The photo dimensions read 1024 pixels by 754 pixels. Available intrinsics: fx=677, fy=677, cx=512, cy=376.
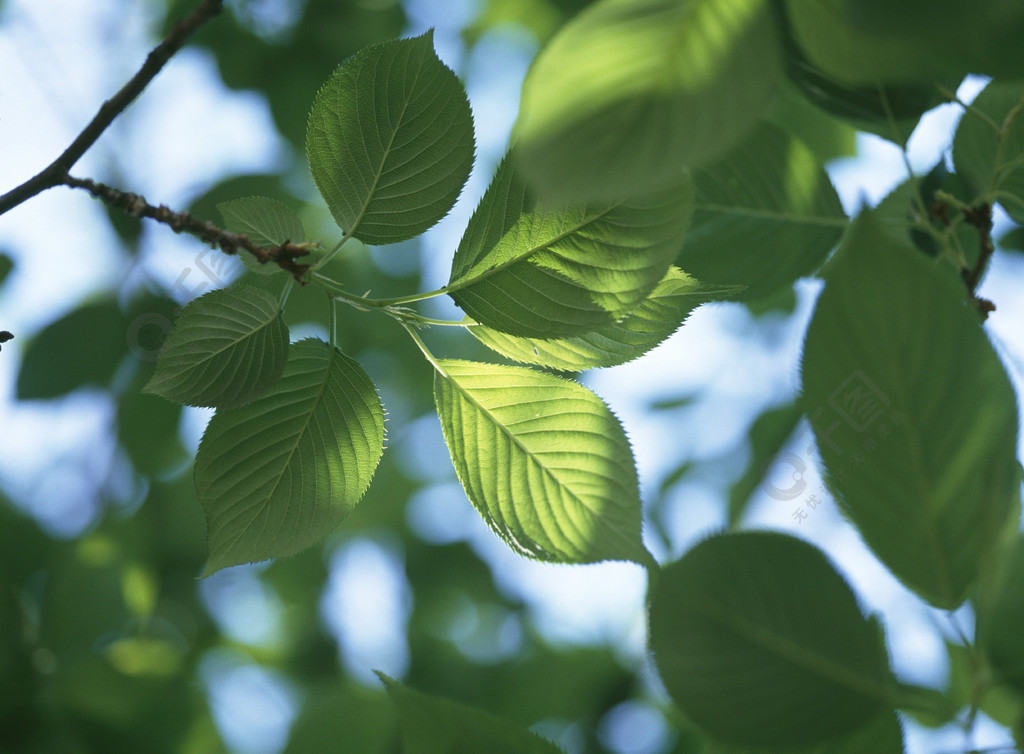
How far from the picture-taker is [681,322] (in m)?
0.43

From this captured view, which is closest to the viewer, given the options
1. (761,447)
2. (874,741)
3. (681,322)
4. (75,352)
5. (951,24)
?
(951,24)

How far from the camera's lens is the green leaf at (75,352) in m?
1.07

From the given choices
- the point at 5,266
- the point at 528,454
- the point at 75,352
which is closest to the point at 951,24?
the point at 528,454

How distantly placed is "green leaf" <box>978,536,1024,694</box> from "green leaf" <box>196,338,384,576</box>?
347 mm

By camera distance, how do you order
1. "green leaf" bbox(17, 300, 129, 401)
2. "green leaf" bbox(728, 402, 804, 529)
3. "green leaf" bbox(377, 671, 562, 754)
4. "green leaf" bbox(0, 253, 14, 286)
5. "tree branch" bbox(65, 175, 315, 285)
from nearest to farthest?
"green leaf" bbox(377, 671, 562, 754)
"tree branch" bbox(65, 175, 315, 285)
"green leaf" bbox(17, 300, 129, 401)
"green leaf" bbox(0, 253, 14, 286)
"green leaf" bbox(728, 402, 804, 529)

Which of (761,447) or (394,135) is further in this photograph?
(761,447)

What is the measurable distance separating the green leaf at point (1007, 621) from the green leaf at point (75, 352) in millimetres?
1224

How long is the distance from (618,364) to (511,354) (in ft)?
0.24

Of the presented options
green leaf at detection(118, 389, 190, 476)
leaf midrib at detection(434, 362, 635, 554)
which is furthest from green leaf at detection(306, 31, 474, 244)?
green leaf at detection(118, 389, 190, 476)

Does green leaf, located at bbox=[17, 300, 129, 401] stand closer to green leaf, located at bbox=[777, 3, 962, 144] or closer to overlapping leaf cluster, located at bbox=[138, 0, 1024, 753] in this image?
overlapping leaf cluster, located at bbox=[138, 0, 1024, 753]

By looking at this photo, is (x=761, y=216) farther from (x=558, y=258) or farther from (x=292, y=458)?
(x=292, y=458)

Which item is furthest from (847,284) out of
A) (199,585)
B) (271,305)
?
(199,585)

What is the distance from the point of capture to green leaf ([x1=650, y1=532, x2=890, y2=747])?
0.27 metres

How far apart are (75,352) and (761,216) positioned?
3.59ft
